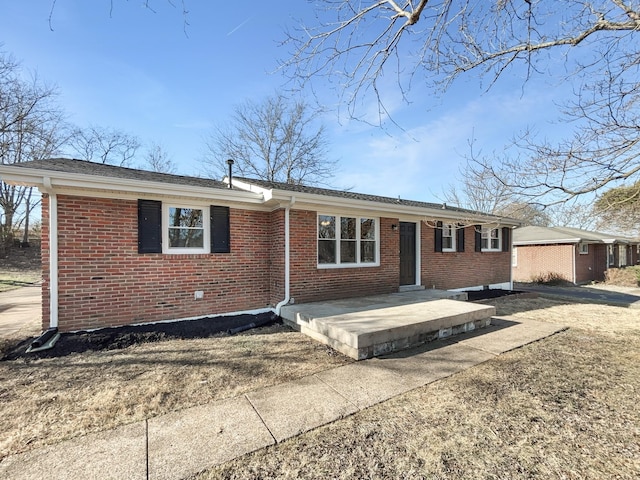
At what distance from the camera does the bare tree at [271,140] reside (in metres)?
21.7

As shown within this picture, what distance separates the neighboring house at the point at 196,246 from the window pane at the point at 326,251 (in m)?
0.03

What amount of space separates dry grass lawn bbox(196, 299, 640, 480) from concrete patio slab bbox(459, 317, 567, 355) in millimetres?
733

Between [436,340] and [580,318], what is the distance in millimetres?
4593

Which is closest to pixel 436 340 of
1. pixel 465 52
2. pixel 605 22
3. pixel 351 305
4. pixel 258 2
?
pixel 351 305

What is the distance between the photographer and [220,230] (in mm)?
6449

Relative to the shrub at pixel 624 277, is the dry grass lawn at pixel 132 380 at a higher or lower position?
higher

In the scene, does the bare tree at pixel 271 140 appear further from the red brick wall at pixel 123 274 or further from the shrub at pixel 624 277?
the shrub at pixel 624 277

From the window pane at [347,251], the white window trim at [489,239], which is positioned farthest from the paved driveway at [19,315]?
the white window trim at [489,239]

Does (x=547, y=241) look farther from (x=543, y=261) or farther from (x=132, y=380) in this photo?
(x=132, y=380)

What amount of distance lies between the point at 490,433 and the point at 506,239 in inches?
453

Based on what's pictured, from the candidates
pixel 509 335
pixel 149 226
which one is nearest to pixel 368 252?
pixel 509 335

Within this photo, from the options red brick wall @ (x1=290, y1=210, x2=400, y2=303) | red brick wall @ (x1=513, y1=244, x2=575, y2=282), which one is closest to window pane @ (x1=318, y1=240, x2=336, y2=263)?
red brick wall @ (x1=290, y1=210, x2=400, y2=303)

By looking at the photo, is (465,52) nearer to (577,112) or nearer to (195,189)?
(577,112)

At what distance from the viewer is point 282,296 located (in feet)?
22.0
